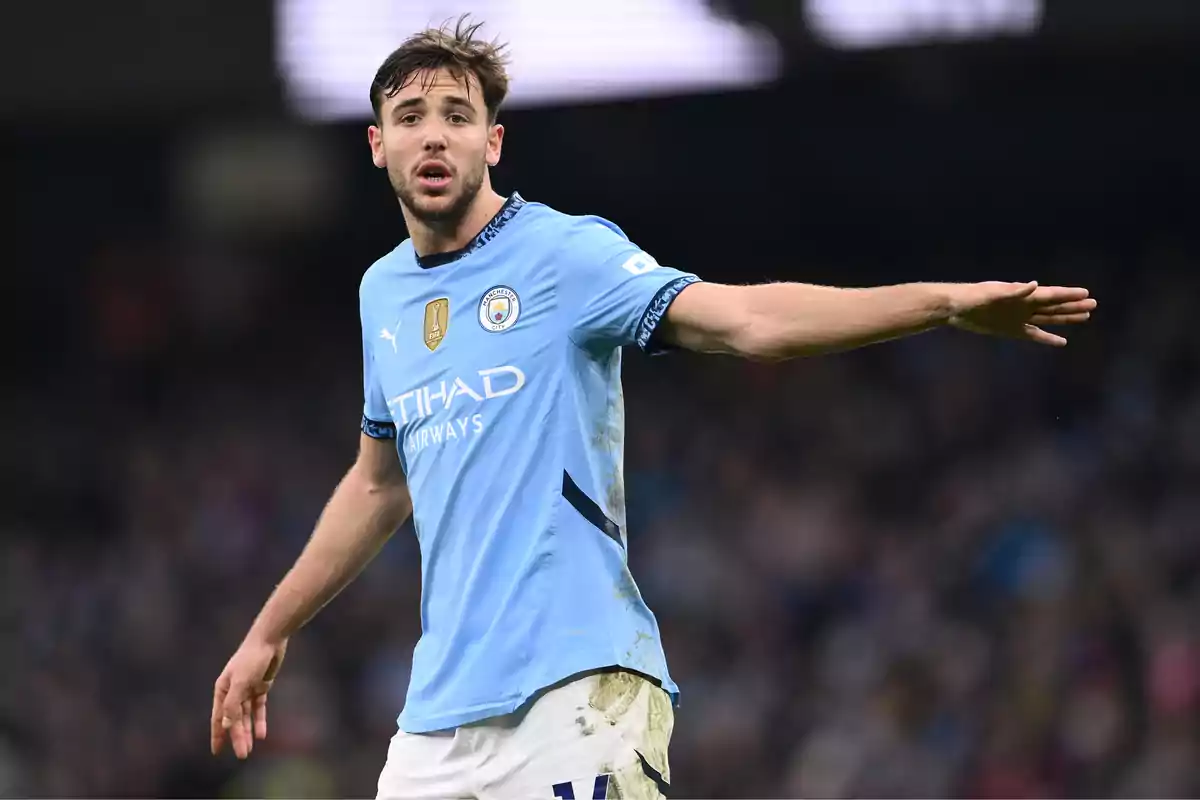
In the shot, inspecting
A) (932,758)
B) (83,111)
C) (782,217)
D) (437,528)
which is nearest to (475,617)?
(437,528)

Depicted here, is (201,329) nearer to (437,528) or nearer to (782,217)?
(782,217)

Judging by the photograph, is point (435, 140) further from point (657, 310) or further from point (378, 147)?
point (657, 310)

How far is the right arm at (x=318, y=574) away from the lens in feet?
12.6

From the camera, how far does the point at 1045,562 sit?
9.92m

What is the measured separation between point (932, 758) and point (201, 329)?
8376mm

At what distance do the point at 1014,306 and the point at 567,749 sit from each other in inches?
45.0

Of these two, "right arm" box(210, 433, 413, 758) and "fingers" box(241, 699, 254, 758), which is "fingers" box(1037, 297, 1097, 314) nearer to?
"right arm" box(210, 433, 413, 758)

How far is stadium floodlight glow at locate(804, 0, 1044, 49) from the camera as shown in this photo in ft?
32.1

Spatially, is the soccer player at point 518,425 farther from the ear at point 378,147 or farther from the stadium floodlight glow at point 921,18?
the stadium floodlight glow at point 921,18

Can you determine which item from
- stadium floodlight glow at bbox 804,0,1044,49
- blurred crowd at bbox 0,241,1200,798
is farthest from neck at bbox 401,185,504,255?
stadium floodlight glow at bbox 804,0,1044,49

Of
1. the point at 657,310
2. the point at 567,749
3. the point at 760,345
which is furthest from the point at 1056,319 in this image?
the point at 567,749

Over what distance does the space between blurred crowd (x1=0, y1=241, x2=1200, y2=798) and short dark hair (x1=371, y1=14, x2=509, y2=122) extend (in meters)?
6.32

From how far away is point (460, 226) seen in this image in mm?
3555

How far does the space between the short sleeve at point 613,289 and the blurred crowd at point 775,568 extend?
6253 millimetres
